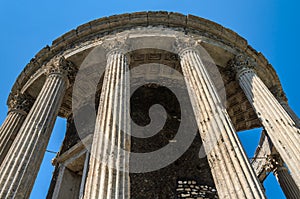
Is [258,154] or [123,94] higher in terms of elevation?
[258,154]

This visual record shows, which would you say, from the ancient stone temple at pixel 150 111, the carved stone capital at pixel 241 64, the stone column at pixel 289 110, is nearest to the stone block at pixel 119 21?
the ancient stone temple at pixel 150 111

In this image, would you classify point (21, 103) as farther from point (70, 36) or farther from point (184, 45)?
point (184, 45)

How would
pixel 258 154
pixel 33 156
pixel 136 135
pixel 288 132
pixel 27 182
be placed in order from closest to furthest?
pixel 27 182
pixel 33 156
pixel 288 132
pixel 136 135
pixel 258 154

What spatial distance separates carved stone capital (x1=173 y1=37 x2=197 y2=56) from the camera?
1053 centimetres

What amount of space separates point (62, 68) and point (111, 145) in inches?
229

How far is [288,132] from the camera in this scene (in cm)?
821

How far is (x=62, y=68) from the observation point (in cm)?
1102

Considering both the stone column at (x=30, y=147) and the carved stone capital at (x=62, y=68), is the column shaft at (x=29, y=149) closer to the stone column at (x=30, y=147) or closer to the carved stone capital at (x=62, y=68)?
the stone column at (x=30, y=147)

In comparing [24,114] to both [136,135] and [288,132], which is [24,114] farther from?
[288,132]

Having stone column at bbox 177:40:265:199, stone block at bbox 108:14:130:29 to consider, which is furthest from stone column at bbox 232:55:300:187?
stone block at bbox 108:14:130:29

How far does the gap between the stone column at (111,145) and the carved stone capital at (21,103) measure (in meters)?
4.99

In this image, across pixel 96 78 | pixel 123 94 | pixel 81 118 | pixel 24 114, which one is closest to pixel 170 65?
pixel 96 78

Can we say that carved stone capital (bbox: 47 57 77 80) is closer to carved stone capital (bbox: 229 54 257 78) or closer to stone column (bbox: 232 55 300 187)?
carved stone capital (bbox: 229 54 257 78)

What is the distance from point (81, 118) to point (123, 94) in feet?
18.6
